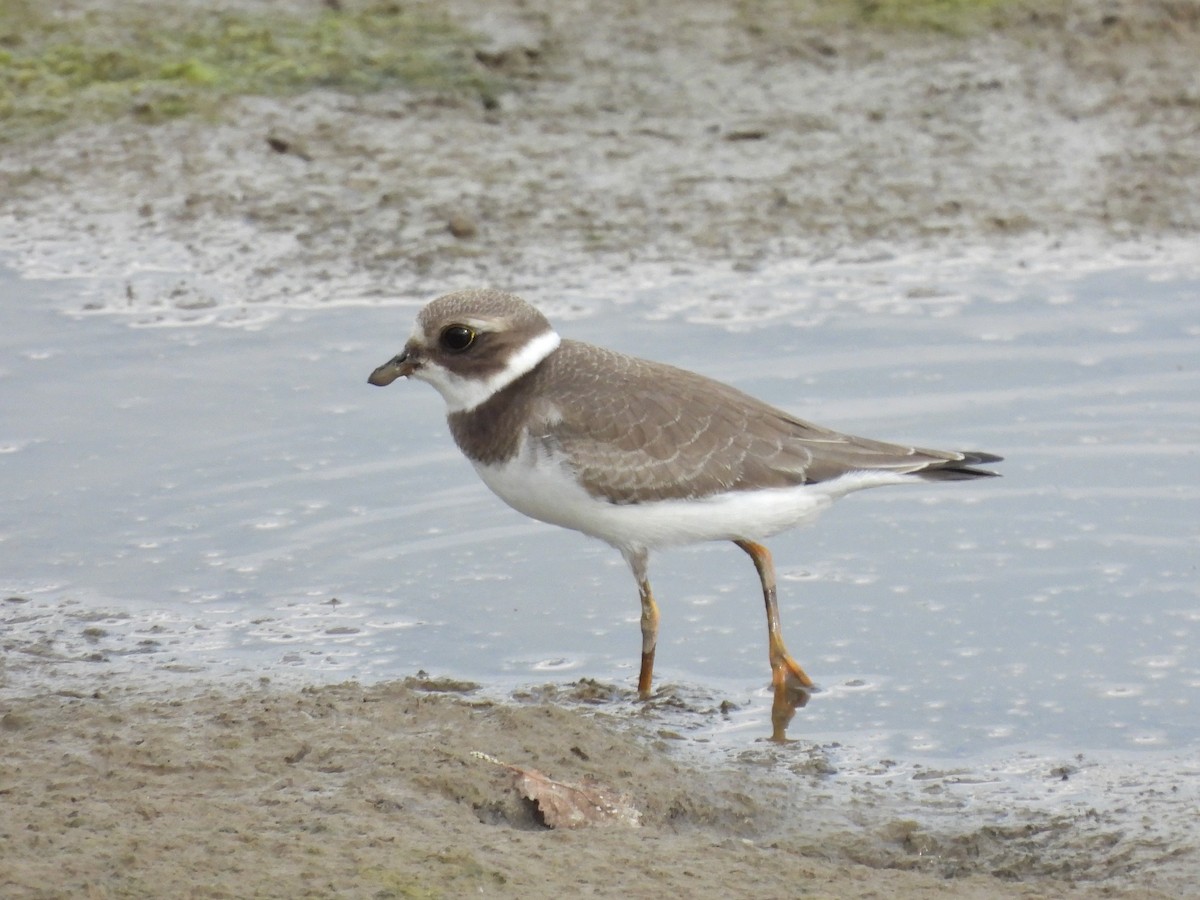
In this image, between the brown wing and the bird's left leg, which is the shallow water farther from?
the brown wing

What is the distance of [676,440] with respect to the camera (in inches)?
272

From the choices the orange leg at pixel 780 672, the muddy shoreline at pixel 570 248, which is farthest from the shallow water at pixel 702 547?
the muddy shoreline at pixel 570 248

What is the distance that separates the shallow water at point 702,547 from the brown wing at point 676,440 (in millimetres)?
831

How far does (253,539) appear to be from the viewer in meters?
8.23

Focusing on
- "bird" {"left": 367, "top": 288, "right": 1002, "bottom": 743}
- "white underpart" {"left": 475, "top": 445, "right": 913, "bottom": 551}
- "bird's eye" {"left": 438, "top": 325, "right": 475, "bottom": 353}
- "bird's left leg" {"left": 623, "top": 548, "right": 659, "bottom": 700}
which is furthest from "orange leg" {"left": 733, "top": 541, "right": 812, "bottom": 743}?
"bird's eye" {"left": 438, "top": 325, "right": 475, "bottom": 353}

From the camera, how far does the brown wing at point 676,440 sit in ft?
22.3

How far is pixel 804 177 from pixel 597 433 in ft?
17.5

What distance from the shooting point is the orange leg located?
22.7ft

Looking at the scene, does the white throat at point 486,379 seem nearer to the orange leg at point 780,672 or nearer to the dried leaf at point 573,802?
the orange leg at point 780,672

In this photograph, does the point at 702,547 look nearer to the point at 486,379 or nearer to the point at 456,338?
the point at 486,379

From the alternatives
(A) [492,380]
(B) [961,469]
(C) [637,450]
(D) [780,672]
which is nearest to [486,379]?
(A) [492,380]

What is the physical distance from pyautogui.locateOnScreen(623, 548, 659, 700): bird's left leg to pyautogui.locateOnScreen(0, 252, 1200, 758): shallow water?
9.4 inches

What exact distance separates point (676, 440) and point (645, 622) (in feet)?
2.37

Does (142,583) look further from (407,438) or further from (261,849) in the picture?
(261,849)
